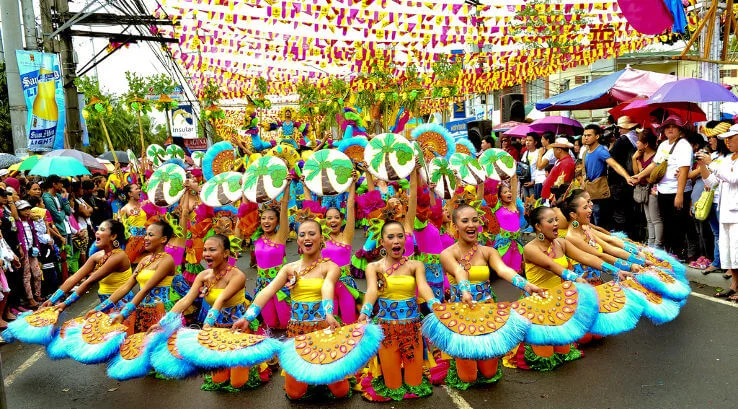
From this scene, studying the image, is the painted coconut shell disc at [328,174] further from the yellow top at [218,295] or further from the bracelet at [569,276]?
the bracelet at [569,276]

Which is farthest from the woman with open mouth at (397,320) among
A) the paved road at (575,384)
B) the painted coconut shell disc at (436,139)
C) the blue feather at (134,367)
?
the painted coconut shell disc at (436,139)

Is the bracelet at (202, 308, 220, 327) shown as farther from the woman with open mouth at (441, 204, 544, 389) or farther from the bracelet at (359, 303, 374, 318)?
the woman with open mouth at (441, 204, 544, 389)

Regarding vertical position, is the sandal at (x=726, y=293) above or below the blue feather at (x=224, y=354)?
below

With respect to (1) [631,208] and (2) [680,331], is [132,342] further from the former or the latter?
(1) [631,208]

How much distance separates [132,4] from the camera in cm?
1452

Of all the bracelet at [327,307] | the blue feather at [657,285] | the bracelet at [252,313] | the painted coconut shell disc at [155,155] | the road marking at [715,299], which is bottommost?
the road marking at [715,299]

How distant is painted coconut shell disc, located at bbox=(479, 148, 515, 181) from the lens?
7.19 meters

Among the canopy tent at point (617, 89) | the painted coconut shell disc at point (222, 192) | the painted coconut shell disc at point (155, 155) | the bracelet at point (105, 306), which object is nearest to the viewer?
the bracelet at point (105, 306)

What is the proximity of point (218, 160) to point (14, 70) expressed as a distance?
6.09 metres

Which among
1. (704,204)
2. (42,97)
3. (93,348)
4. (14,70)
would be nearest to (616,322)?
(704,204)

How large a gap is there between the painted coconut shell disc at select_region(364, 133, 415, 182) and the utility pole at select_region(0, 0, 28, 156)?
352 inches

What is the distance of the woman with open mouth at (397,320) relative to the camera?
4574 millimetres

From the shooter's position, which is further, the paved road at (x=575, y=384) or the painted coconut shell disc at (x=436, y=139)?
the painted coconut shell disc at (x=436, y=139)

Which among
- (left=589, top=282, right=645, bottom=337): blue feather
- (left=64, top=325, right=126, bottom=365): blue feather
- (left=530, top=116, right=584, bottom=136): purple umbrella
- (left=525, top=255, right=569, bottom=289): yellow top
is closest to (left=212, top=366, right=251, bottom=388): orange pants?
(left=64, top=325, right=126, bottom=365): blue feather
